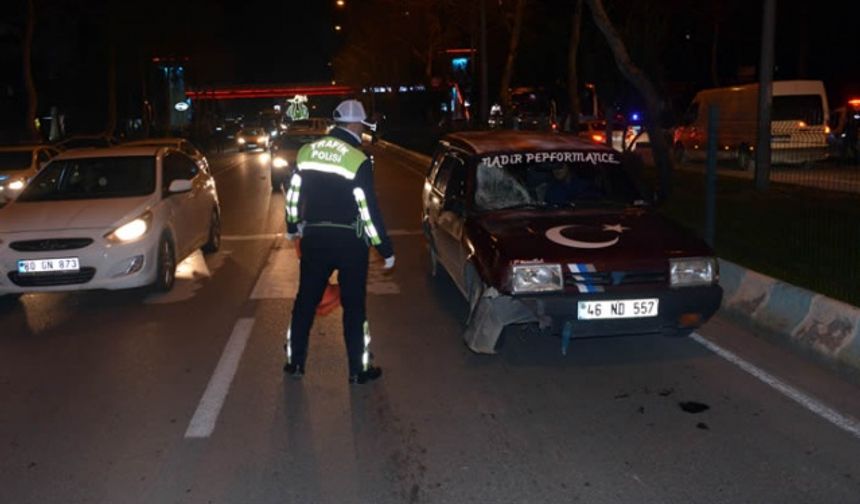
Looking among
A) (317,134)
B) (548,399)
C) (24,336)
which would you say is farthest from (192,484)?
(317,134)

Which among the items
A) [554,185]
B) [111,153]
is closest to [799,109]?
[554,185]

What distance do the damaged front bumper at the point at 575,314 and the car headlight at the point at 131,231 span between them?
13.3 feet

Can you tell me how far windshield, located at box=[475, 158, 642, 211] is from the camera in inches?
319

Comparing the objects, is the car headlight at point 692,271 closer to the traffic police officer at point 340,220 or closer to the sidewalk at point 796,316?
the sidewalk at point 796,316

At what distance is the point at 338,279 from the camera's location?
6.35 metres

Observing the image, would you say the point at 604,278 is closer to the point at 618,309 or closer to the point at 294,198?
the point at 618,309

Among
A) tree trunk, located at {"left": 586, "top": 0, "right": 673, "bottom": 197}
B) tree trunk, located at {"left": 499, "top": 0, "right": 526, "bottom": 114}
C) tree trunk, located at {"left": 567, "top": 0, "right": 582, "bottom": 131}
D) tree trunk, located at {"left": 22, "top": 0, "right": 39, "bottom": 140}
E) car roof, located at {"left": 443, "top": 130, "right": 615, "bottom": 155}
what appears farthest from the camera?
tree trunk, located at {"left": 22, "top": 0, "right": 39, "bottom": 140}

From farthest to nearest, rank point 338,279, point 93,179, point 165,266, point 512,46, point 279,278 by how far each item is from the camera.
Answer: point 512,46
point 279,278
point 93,179
point 165,266
point 338,279

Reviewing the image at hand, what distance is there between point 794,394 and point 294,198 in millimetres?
3595

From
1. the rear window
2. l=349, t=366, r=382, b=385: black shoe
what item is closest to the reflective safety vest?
l=349, t=366, r=382, b=385: black shoe

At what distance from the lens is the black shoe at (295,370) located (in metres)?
6.57

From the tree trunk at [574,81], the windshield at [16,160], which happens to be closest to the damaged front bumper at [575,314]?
the windshield at [16,160]

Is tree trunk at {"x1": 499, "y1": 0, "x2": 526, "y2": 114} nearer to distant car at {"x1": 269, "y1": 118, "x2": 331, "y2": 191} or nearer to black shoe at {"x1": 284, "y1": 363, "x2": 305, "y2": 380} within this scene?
distant car at {"x1": 269, "y1": 118, "x2": 331, "y2": 191}

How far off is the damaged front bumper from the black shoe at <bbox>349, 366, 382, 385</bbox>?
0.76m
